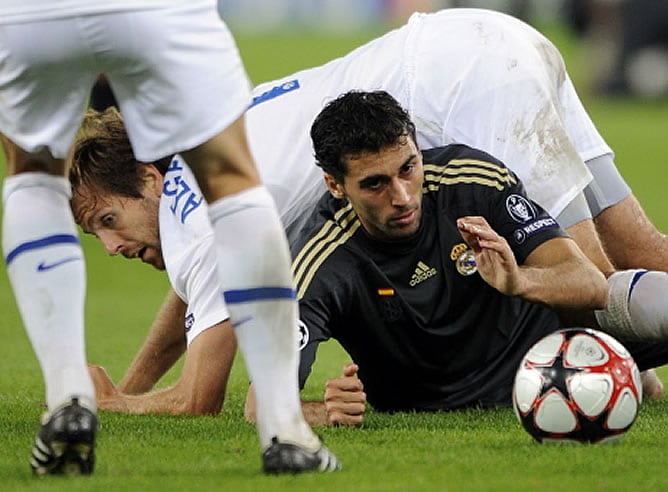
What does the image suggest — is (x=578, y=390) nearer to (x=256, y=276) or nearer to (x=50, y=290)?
(x=256, y=276)

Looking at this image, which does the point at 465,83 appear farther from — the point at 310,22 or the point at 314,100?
the point at 310,22

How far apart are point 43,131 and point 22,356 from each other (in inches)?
163

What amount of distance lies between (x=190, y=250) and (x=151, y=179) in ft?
1.73

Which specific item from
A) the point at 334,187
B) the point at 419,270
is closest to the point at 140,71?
the point at 334,187

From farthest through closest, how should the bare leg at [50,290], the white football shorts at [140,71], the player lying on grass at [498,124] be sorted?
the player lying on grass at [498,124] → the bare leg at [50,290] → the white football shorts at [140,71]

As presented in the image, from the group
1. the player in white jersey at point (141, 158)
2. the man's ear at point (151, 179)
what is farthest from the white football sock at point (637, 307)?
the player in white jersey at point (141, 158)

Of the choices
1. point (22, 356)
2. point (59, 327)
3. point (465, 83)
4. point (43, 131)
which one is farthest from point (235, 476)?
point (22, 356)

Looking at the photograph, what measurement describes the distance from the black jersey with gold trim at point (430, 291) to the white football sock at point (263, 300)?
1.40 meters

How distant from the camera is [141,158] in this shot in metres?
4.02

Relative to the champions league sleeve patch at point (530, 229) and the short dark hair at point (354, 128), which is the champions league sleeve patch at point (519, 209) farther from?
the short dark hair at point (354, 128)

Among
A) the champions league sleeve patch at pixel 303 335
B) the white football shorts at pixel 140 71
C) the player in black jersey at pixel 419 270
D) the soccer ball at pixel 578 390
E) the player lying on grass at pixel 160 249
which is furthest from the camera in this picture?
the player lying on grass at pixel 160 249

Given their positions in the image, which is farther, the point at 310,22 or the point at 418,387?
the point at 310,22

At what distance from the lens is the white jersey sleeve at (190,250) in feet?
18.6

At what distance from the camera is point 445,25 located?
6457mm
